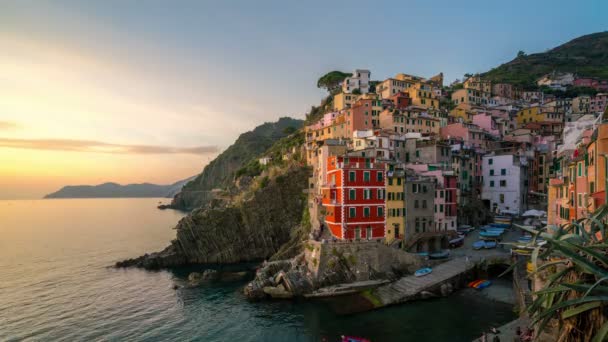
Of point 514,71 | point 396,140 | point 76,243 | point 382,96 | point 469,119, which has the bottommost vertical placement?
point 76,243

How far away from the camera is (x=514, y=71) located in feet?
608

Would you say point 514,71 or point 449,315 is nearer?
point 449,315

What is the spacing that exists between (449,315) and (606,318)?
2950 centimetres

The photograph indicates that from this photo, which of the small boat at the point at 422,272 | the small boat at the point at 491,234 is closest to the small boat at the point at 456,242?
the small boat at the point at 491,234

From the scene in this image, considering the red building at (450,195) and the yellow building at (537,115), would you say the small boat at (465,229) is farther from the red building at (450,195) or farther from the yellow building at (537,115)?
the yellow building at (537,115)

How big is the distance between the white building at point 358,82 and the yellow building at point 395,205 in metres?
64.5

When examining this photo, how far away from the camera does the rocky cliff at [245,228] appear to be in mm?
71000

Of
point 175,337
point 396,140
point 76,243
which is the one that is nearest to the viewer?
point 175,337

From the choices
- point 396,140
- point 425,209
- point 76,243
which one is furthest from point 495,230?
point 76,243

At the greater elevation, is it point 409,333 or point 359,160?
point 359,160

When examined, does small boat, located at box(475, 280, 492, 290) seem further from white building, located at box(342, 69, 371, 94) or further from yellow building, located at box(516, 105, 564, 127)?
white building, located at box(342, 69, 371, 94)

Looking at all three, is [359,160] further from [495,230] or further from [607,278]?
[607,278]

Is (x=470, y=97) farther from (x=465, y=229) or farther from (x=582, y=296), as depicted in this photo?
(x=582, y=296)

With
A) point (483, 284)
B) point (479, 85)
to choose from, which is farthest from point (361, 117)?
point (479, 85)
